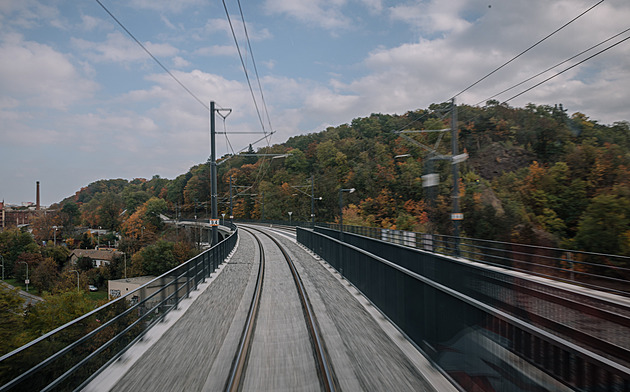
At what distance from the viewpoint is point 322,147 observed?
308 feet

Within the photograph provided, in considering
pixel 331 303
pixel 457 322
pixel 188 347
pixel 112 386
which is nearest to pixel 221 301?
pixel 331 303

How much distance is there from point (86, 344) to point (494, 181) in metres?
47.8

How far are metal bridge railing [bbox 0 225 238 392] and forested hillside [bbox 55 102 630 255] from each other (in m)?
16.5

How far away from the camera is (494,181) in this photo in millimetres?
45312

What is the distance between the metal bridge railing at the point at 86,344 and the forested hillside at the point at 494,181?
54.0 ft

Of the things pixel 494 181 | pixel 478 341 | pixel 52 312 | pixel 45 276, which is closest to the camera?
pixel 478 341

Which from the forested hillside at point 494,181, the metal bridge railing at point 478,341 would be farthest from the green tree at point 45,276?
the metal bridge railing at point 478,341

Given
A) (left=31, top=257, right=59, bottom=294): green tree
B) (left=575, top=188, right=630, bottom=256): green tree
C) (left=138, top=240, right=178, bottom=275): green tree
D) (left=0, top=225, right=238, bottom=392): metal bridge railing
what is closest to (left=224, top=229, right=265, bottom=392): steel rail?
(left=0, top=225, right=238, bottom=392): metal bridge railing

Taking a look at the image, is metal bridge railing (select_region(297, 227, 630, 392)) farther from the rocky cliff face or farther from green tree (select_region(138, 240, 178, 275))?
the rocky cliff face

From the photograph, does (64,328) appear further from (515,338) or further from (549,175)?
(549,175)

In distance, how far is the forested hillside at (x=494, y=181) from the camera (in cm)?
2894

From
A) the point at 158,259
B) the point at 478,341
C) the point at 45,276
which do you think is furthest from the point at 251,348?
the point at 45,276

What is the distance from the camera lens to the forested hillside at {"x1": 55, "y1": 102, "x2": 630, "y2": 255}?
28.9 meters

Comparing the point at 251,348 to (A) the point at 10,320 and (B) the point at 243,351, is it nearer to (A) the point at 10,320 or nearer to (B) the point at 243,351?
(B) the point at 243,351
